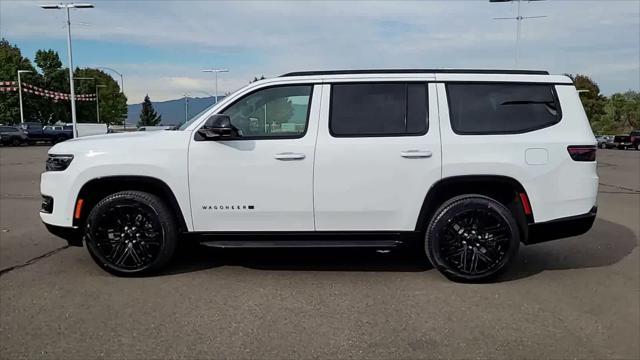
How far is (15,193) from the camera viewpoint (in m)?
11.3

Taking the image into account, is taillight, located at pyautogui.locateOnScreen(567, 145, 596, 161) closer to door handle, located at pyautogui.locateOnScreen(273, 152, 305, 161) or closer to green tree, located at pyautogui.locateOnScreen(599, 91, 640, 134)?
door handle, located at pyautogui.locateOnScreen(273, 152, 305, 161)

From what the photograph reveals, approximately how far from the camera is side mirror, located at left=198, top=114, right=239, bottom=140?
15.3ft

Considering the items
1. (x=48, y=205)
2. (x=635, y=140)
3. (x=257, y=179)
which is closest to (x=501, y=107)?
(x=257, y=179)

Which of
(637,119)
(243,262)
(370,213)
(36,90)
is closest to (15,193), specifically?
(243,262)

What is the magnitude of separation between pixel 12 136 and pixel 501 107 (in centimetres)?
4595

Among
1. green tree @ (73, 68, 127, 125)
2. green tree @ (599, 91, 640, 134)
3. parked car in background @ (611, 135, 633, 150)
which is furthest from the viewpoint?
green tree @ (73, 68, 127, 125)

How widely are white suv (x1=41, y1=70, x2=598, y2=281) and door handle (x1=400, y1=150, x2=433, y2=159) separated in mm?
10

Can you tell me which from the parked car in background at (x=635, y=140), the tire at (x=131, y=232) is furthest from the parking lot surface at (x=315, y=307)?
the parked car in background at (x=635, y=140)

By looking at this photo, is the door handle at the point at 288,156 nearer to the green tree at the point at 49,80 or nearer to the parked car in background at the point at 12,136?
the parked car in background at the point at 12,136

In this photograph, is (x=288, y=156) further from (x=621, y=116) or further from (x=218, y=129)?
(x=621, y=116)

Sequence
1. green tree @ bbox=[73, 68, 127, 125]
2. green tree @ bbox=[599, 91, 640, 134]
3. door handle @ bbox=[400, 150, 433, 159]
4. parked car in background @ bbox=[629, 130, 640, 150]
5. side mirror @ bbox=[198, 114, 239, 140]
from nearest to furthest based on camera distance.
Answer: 1. side mirror @ bbox=[198, 114, 239, 140]
2. door handle @ bbox=[400, 150, 433, 159]
3. parked car in background @ bbox=[629, 130, 640, 150]
4. green tree @ bbox=[599, 91, 640, 134]
5. green tree @ bbox=[73, 68, 127, 125]

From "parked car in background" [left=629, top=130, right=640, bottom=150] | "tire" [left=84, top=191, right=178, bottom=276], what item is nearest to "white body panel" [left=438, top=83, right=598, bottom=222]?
"tire" [left=84, top=191, right=178, bottom=276]

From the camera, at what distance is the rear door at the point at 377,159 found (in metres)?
4.81

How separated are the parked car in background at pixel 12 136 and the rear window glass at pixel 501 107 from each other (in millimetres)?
45515
